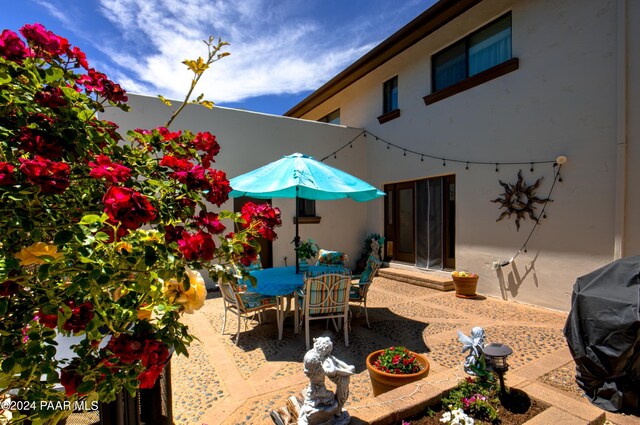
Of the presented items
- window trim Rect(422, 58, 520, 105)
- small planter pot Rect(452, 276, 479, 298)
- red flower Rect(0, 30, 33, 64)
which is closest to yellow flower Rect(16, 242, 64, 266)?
red flower Rect(0, 30, 33, 64)

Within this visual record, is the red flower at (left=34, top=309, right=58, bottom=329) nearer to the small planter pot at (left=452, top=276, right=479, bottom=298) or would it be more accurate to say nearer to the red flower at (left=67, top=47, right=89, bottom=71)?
the red flower at (left=67, top=47, right=89, bottom=71)

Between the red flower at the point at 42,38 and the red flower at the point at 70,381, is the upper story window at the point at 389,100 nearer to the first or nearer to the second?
the red flower at the point at 42,38

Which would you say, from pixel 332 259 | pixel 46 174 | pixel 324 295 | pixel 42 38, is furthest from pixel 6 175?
pixel 332 259

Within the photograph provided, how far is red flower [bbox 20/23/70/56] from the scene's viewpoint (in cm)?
94

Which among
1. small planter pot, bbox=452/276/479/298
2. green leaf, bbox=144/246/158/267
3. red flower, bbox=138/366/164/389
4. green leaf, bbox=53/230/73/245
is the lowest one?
small planter pot, bbox=452/276/479/298

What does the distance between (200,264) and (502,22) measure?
693 centimetres

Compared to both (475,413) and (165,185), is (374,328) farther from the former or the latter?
(165,185)

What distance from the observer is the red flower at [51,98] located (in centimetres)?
84

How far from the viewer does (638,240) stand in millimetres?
3990

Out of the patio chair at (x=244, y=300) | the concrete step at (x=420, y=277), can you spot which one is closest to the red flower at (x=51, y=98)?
the patio chair at (x=244, y=300)

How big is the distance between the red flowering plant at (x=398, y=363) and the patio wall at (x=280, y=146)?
482 cm

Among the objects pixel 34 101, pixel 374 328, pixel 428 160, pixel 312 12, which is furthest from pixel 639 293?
pixel 312 12

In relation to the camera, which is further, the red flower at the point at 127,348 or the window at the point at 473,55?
the window at the point at 473,55

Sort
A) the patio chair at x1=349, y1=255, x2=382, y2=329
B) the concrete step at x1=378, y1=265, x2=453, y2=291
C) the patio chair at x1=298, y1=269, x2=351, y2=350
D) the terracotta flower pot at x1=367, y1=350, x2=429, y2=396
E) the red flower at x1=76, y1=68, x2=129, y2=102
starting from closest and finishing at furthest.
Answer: the red flower at x1=76, y1=68, x2=129, y2=102, the terracotta flower pot at x1=367, y1=350, x2=429, y2=396, the patio chair at x1=298, y1=269, x2=351, y2=350, the patio chair at x1=349, y1=255, x2=382, y2=329, the concrete step at x1=378, y1=265, x2=453, y2=291
